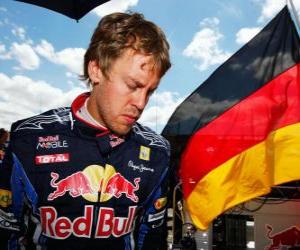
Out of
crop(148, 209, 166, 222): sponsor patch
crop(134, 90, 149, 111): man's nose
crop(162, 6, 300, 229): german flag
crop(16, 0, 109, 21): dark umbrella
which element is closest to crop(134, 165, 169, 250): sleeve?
crop(148, 209, 166, 222): sponsor patch

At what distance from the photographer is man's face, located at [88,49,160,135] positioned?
1836 millimetres

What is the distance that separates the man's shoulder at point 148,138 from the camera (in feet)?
7.20

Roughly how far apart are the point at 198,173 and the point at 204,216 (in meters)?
0.47

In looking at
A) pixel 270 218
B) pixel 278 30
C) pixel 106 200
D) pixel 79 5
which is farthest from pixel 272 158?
pixel 270 218

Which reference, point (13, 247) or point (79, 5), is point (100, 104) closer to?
point (13, 247)

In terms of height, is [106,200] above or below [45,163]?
below

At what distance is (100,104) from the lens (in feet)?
6.33

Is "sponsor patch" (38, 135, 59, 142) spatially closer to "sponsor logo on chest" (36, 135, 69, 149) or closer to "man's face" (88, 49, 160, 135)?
"sponsor logo on chest" (36, 135, 69, 149)

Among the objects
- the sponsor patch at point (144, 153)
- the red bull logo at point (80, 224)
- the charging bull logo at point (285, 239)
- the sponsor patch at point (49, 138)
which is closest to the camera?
the red bull logo at point (80, 224)

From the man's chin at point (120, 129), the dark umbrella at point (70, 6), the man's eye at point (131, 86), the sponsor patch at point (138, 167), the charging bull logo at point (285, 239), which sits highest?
the dark umbrella at point (70, 6)

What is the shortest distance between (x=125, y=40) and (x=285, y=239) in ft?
19.7

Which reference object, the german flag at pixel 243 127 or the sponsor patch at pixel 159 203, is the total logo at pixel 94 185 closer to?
A: the sponsor patch at pixel 159 203

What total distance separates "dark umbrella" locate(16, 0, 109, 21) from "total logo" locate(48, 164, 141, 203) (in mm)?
2379

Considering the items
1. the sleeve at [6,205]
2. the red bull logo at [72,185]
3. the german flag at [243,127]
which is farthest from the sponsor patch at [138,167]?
the german flag at [243,127]
